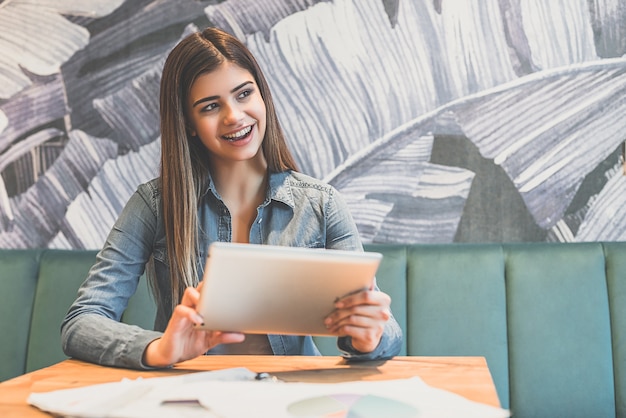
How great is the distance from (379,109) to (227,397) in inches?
51.1

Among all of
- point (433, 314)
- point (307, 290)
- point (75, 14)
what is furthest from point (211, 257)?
point (75, 14)

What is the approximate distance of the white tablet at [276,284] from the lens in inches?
36.6

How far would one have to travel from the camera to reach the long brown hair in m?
1.43

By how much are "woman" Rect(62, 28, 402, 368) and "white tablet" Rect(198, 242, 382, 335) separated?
372mm

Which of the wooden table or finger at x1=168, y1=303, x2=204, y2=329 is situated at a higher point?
finger at x1=168, y1=303, x2=204, y2=329

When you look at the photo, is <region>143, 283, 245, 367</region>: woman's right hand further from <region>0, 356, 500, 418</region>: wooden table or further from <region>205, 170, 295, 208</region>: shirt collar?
<region>205, 170, 295, 208</region>: shirt collar

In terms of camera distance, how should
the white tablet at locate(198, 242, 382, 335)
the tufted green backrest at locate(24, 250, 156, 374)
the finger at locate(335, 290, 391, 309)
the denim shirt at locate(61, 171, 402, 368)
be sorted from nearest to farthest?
1. the white tablet at locate(198, 242, 382, 335)
2. the finger at locate(335, 290, 391, 309)
3. the denim shirt at locate(61, 171, 402, 368)
4. the tufted green backrest at locate(24, 250, 156, 374)

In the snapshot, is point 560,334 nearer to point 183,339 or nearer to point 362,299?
point 362,299

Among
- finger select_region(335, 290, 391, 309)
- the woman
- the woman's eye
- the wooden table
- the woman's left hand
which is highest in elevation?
the woman's eye

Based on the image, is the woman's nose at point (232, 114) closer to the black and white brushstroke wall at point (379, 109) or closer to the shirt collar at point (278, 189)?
the shirt collar at point (278, 189)

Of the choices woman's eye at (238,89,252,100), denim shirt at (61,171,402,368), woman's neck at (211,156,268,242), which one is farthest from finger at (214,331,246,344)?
woman's eye at (238,89,252,100)

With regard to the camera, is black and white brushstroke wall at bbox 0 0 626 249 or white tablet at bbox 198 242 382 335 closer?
white tablet at bbox 198 242 382 335

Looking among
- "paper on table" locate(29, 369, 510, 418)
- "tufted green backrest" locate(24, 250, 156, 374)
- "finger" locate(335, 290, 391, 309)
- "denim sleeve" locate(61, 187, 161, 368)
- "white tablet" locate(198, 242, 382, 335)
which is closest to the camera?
"paper on table" locate(29, 369, 510, 418)

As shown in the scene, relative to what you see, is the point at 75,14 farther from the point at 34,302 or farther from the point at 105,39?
the point at 34,302
